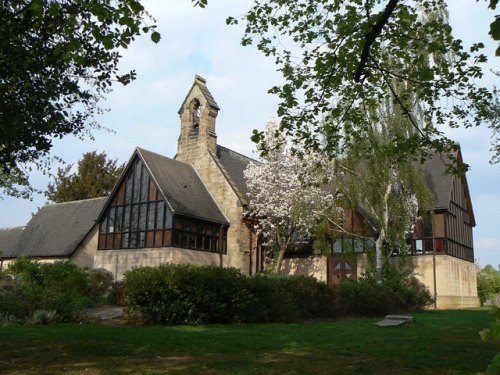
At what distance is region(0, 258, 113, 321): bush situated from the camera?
1499cm

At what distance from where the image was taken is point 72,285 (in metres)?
19.9

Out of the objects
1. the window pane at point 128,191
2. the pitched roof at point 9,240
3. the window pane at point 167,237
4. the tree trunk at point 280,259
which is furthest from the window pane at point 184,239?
the pitched roof at point 9,240

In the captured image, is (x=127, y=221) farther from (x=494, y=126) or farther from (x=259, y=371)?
(x=259, y=371)

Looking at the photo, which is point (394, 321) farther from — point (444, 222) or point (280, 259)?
point (444, 222)

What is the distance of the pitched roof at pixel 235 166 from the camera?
32156 mm

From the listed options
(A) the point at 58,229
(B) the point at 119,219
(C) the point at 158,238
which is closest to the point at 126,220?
(B) the point at 119,219

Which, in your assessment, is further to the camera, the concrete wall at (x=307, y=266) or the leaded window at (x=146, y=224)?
the concrete wall at (x=307, y=266)

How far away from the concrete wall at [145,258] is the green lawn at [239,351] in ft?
45.8

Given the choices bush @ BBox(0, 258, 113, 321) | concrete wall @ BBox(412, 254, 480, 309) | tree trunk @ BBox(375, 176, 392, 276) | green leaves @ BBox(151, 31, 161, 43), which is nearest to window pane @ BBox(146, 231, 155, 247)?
bush @ BBox(0, 258, 113, 321)

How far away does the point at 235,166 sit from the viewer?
35.7 metres

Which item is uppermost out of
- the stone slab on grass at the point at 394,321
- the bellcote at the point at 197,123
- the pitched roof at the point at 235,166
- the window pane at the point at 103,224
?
the bellcote at the point at 197,123

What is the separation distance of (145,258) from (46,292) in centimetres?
1284

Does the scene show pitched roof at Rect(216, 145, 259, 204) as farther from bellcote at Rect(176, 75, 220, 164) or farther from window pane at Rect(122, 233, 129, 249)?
window pane at Rect(122, 233, 129, 249)

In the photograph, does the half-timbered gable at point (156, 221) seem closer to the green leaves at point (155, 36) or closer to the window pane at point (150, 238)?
the window pane at point (150, 238)
